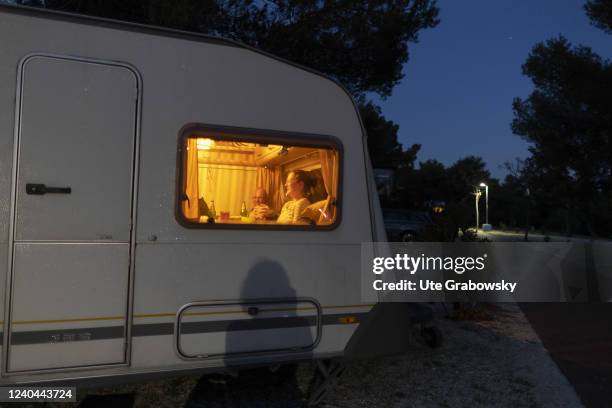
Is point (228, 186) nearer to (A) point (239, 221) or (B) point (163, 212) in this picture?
(A) point (239, 221)

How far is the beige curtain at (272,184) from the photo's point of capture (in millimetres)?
4172

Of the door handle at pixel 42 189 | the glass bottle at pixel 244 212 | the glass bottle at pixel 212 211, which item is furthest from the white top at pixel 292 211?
the door handle at pixel 42 189

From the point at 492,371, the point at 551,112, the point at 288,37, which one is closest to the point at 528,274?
the point at 492,371

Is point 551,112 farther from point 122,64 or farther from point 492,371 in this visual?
point 122,64

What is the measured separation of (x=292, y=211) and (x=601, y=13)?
14218mm

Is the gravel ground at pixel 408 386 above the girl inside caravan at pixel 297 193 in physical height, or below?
below

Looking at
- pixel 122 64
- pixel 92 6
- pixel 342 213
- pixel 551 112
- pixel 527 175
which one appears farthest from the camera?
pixel 527 175

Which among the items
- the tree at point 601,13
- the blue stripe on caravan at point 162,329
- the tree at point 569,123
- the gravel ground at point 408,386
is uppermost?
the tree at point 601,13

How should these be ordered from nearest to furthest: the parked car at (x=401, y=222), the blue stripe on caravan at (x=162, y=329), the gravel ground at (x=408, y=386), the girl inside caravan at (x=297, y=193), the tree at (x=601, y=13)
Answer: the blue stripe on caravan at (x=162, y=329)
the girl inside caravan at (x=297, y=193)
the gravel ground at (x=408, y=386)
the tree at (x=601, y=13)
the parked car at (x=401, y=222)

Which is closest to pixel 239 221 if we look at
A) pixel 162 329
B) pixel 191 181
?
pixel 191 181

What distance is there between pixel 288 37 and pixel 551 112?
11.0 metres

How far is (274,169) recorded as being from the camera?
4.25 m

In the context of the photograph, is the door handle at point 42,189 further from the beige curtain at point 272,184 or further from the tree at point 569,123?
the tree at point 569,123

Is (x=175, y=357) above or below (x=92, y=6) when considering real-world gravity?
below
